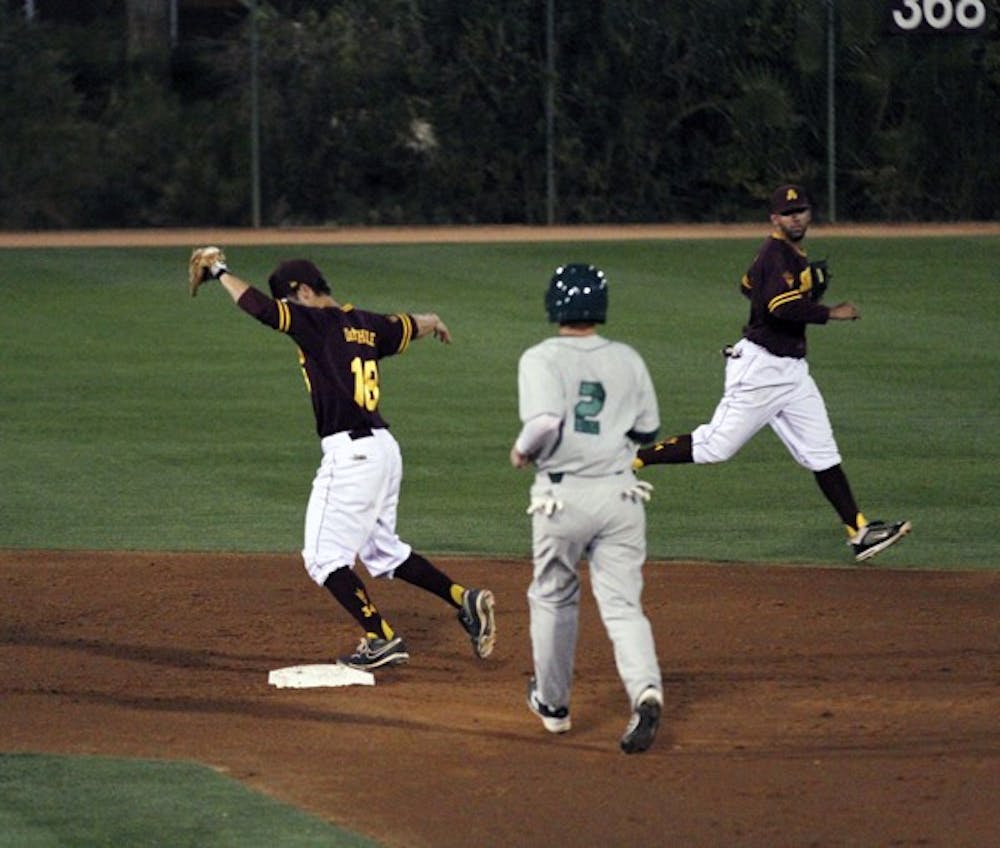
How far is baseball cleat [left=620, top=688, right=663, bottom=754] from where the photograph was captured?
281 inches

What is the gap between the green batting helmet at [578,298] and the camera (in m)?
7.21

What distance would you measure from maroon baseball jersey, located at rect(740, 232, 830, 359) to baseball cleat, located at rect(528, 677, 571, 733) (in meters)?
3.49

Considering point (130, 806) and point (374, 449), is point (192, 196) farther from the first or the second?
point (130, 806)

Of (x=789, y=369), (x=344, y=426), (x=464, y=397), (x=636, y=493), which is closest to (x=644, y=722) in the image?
(x=636, y=493)

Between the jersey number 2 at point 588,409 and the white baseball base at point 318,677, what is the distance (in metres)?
1.73

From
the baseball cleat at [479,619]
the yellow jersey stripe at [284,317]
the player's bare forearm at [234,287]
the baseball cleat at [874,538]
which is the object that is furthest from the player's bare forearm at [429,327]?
the baseball cleat at [874,538]

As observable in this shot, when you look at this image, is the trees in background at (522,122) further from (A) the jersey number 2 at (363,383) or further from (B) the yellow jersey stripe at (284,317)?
(B) the yellow jersey stripe at (284,317)

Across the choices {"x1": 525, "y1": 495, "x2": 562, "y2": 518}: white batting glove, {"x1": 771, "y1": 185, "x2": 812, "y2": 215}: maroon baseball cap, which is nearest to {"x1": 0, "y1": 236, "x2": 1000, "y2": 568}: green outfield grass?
{"x1": 771, "y1": 185, "x2": 812, "y2": 215}: maroon baseball cap

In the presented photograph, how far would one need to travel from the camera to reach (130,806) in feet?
22.0

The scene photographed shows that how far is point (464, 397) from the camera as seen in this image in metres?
16.6

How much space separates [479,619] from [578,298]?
6.24ft

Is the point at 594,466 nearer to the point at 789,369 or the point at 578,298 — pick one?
the point at 578,298

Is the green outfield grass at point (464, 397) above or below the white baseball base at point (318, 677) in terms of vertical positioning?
above

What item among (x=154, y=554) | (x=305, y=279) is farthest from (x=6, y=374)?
(x=305, y=279)
